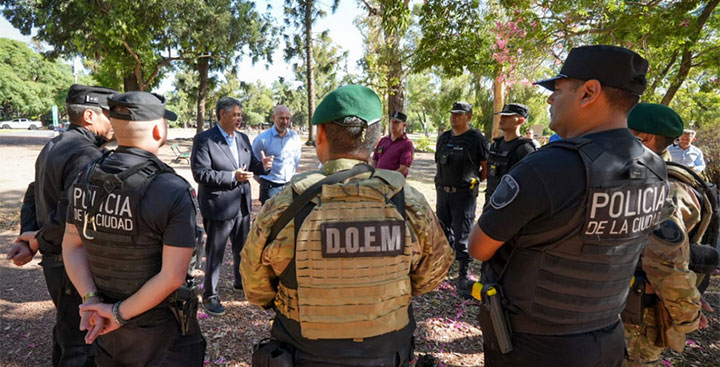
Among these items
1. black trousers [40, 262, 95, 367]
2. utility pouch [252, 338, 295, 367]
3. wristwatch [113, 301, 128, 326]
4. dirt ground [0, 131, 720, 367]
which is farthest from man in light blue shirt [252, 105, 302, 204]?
utility pouch [252, 338, 295, 367]

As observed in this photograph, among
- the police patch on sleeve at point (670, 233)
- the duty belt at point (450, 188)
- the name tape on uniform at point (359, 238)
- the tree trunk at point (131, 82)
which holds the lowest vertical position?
the duty belt at point (450, 188)

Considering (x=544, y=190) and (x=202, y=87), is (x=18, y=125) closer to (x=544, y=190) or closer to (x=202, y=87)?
(x=202, y=87)

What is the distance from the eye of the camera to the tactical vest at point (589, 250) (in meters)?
1.53

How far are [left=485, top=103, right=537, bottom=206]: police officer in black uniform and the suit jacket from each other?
2980 mm

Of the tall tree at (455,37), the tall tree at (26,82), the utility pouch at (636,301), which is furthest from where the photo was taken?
the tall tree at (26,82)

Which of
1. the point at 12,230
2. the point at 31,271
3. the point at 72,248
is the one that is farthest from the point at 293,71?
the point at 72,248

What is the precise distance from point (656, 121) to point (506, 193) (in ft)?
4.51

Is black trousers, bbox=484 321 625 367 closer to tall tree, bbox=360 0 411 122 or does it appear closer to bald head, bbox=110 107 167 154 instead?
bald head, bbox=110 107 167 154

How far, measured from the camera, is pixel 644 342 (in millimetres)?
2273

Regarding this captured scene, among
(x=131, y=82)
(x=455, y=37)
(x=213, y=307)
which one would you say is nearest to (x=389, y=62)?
(x=455, y=37)

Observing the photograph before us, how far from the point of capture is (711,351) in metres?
3.37

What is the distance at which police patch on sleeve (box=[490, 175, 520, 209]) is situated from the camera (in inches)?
61.7

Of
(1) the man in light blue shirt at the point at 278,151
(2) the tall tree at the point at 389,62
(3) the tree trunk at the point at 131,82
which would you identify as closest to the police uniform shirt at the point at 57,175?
(1) the man in light blue shirt at the point at 278,151

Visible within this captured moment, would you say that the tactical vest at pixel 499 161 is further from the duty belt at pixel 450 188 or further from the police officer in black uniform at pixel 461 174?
the duty belt at pixel 450 188
